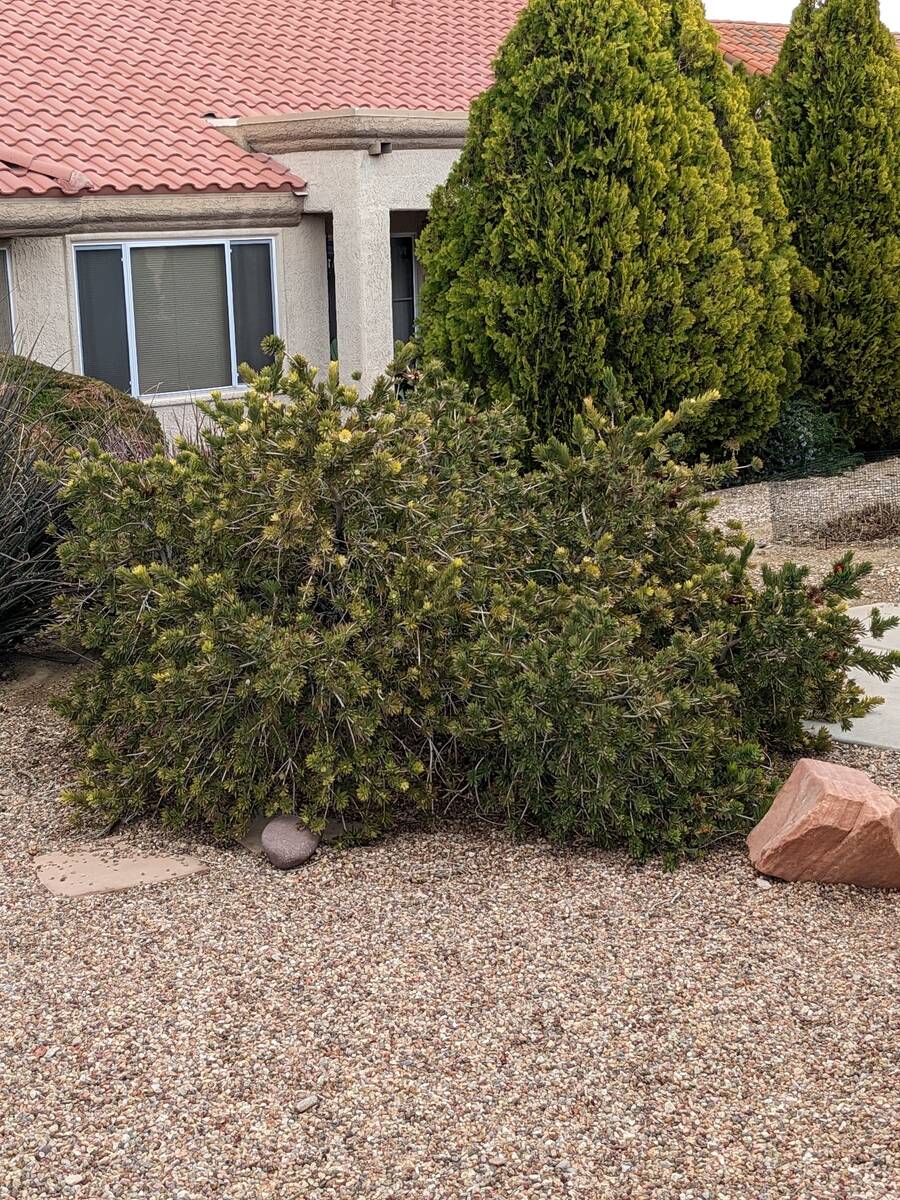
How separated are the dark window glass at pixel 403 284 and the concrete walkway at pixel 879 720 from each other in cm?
1122

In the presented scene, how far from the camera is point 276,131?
1549 centimetres

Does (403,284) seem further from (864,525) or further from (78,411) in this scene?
(78,411)

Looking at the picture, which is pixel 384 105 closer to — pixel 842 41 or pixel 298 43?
pixel 298 43

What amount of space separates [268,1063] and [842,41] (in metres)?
13.0

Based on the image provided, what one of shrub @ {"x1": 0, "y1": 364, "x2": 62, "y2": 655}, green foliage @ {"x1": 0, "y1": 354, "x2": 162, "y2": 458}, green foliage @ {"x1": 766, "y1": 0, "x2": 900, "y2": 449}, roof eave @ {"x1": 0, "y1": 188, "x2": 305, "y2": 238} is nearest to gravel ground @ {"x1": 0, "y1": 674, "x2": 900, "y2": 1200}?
shrub @ {"x1": 0, "y1": 364, "x2": 62, "y2": 655}

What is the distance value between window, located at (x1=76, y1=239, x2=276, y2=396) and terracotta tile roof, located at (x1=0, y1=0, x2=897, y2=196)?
2.38ft

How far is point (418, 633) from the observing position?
5469mm

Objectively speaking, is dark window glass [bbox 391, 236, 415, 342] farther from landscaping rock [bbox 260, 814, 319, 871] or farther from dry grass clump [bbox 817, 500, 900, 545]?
landscaping rock [bbox 260, 814, 319, 871]

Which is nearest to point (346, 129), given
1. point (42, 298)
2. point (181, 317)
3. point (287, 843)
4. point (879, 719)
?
point (181, 317)

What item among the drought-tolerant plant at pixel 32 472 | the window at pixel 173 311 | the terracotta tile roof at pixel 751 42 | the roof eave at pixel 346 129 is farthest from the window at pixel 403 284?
the drought-tolerant plant at pixel 32 472

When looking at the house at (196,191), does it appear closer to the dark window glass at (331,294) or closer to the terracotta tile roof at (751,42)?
the dark window glass at (331,294)

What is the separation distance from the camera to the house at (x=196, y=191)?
13.5 m

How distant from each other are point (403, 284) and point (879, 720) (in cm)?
1240

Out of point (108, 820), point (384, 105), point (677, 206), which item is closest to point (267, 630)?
point (108, 820)
